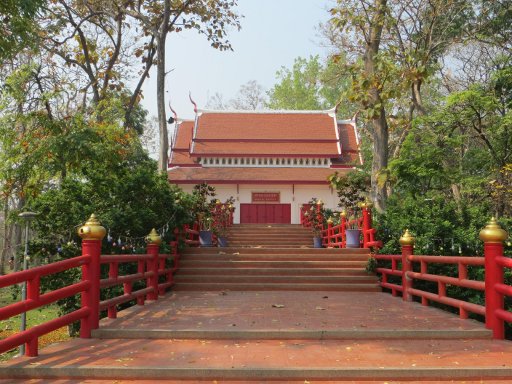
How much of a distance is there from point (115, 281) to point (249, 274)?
4831mm

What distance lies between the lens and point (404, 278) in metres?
7.86

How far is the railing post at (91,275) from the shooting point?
16.6 feet

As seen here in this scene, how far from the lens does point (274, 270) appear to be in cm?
1033

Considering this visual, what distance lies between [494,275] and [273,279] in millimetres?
5489

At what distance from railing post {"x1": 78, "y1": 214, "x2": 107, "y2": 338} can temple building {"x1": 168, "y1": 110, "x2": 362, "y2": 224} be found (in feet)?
58.2

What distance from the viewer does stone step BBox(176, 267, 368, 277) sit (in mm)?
10250

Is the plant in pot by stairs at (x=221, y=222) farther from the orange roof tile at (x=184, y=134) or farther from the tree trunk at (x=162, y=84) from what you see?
the orange roof tile at (x=184, y=134)

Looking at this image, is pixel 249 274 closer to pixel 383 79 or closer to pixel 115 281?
pixel 115 281

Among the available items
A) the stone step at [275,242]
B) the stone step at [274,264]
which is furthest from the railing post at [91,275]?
the stone step at [275,242]

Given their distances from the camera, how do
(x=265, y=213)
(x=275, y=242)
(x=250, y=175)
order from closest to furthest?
(x=275, y=242) < (x=250, y=175) < (x=265, y=213)

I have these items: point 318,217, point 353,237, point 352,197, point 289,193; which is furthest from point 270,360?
point 289,193

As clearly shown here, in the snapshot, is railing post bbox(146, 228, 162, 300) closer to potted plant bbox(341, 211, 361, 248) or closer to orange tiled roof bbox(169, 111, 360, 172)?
potted plant bbox(341, 211, 361, 248)

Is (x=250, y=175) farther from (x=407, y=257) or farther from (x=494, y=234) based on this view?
(x=494, y=234)

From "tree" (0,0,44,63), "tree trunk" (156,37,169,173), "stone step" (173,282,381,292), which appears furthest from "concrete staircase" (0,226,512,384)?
"tree trunk" (156,37,169,173)
